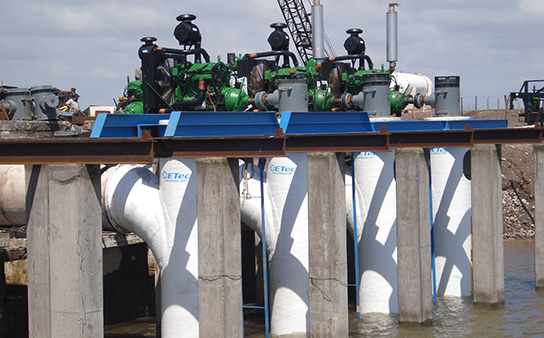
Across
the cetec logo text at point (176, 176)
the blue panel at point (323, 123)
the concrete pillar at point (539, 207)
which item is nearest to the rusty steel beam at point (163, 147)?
the blue panel at point (323, 123)

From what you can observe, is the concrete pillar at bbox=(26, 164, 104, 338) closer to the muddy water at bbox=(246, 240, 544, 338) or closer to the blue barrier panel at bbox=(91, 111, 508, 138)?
the blue barrier panel at bbox=(91, 111, 508, 138)

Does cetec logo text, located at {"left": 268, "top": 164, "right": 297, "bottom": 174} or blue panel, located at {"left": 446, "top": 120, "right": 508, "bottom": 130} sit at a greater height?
blue panel, located at {"left": 446, "top": 120, "right": 508, "bottom": 130}

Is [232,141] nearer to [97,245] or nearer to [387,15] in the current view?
[97,245]

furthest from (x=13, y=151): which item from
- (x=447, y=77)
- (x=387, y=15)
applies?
(x=387, y=15)

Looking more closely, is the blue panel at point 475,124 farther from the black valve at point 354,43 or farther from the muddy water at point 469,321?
the black valve at point 354,43

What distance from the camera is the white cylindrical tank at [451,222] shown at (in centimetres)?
2183

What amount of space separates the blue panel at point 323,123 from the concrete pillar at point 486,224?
452 centimetres

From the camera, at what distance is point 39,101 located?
19.2 meters

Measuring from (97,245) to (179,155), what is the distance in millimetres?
2019

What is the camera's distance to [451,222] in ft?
71.7

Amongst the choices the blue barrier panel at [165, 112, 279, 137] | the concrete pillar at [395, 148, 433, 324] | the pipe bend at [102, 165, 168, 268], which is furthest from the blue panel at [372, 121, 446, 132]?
the pipe bend at [102, 165, 168, 268]

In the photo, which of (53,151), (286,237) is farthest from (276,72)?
(53,151)

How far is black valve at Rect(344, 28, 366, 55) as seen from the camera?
27.2m

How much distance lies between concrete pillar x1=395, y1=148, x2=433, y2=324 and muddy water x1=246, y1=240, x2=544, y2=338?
1.38 feet
